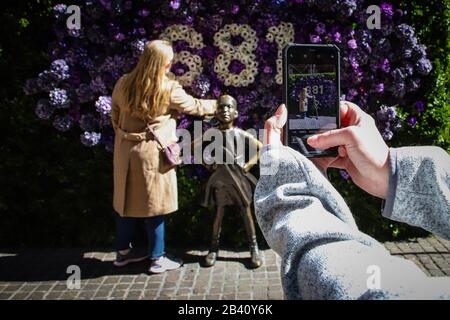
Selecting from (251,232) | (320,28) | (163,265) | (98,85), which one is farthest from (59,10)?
(251,232)

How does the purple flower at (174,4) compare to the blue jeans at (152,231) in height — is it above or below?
above

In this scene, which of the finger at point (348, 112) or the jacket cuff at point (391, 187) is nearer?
the jacket cuff at point (391, 187)

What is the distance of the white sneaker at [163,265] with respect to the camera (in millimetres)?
4518

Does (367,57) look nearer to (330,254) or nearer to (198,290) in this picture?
(198,290)

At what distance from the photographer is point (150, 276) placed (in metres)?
4.48

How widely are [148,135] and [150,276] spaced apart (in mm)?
1342

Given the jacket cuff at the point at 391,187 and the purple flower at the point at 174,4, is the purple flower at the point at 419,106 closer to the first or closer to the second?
the purple flower at the point at 174,4

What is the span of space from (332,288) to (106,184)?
4512 millimetres

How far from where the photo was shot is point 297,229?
3.24 feet

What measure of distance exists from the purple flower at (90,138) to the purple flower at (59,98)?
0.37 metres

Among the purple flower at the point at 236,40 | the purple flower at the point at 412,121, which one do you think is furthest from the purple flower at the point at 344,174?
the purple flower at the point at 236,40

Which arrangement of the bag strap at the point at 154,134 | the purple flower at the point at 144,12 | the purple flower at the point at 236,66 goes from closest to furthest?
the bag strap at the point at 154,134 < the purple flower at the point at 144,12 < the purple flower at the point at 236,66

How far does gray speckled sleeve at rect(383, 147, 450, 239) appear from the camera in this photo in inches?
45.5
